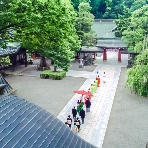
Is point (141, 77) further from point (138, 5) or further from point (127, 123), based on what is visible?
point (138, 5)

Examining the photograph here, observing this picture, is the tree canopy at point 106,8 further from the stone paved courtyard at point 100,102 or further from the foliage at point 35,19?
the foliage at point 35,19

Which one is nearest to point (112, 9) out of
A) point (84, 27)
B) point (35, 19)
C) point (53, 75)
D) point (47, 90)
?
point (84, 27)

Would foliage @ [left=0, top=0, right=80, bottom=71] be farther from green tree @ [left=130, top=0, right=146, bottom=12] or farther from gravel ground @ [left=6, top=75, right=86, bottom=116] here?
green tree @ [left=130, top=0, right=146, bottom=12]

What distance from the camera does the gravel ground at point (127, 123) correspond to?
46.9 feet

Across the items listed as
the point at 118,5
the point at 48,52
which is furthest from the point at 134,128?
the point at 118,5

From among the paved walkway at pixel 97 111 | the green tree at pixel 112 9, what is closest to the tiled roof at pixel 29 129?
the paved walkway at pixel 97 111

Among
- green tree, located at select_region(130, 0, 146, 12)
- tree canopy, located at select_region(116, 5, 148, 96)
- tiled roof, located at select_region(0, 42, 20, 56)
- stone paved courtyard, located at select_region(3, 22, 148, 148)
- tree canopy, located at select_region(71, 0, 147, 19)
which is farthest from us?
green tree, located at select_region(130, 0, 146, 12)

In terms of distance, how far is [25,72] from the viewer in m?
30.7

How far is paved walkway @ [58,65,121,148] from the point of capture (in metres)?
15.1

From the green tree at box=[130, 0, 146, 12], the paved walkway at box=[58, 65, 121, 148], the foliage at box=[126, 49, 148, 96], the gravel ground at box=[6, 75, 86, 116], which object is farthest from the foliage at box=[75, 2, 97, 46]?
the green tree at box=[130, 0, 146, 12]

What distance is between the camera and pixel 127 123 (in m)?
16.7

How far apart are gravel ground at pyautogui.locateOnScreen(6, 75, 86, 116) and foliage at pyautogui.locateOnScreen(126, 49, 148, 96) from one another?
526cm

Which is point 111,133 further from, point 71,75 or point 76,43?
point 76,43

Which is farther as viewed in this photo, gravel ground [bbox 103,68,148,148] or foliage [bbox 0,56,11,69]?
foliage [bbox 0,56,11,69]
